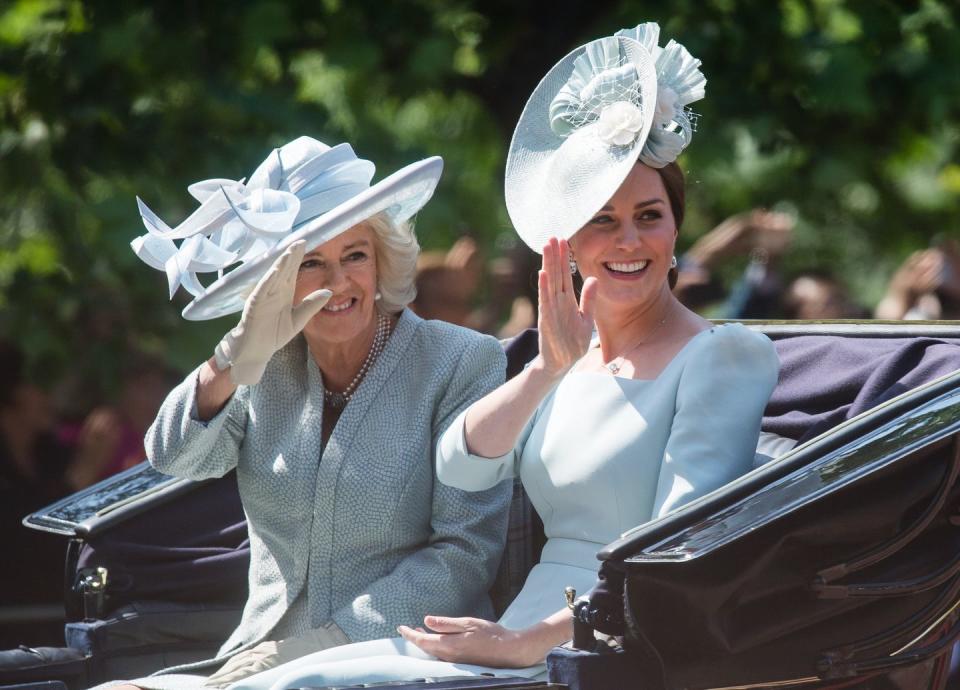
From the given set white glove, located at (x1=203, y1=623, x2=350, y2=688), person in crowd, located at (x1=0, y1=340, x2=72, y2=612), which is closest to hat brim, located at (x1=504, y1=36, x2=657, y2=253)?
white glove, located at (x1=203, y1=623, x2=350, y2=688)

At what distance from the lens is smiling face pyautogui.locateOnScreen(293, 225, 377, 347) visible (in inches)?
107

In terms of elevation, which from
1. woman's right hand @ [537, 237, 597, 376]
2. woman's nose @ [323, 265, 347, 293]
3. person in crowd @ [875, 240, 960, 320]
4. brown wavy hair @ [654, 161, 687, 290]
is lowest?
woman's right hand @ [537, 237, 597, 376]

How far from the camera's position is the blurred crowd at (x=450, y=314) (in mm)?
5000

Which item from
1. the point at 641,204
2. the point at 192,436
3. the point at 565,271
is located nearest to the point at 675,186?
the point at 641,204

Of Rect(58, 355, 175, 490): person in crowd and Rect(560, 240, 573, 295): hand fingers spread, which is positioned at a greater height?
Rect(58, 355, 175, 490): person in crowd

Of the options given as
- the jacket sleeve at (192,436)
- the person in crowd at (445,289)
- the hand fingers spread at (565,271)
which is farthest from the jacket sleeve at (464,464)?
the person in crowd at (445,289)

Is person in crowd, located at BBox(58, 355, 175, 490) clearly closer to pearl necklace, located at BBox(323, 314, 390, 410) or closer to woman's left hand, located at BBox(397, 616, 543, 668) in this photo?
pearl necklace, located at BBox(323, 314, 390, 410)

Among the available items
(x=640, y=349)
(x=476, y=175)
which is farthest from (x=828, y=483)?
(x=476, y=175)

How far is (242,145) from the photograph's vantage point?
5.06 metres

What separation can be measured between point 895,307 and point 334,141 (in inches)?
75.9

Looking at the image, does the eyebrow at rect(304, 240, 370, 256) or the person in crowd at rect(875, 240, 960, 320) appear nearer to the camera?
the eyebrow at rect(304, 240, 370, 256)

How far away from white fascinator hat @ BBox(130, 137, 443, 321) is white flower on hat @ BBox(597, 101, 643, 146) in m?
0.31

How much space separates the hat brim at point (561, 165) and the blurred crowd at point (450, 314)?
6.49 ft

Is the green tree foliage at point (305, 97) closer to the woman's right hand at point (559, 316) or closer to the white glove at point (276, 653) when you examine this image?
the white glove at point (276, 653)
